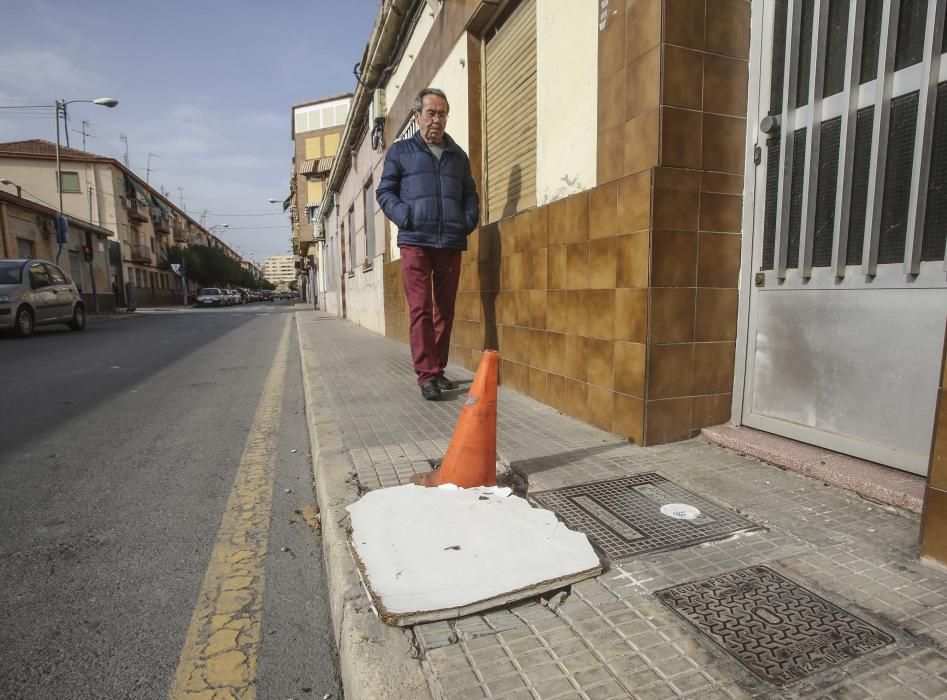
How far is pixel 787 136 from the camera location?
2.55 meters

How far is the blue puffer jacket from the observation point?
394cm

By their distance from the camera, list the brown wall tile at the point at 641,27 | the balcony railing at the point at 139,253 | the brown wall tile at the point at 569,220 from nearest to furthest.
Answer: the brown wall tile at the point at 641,27, the brown wall tile at the point at 569,220, the balcony railing at the point at 139,253

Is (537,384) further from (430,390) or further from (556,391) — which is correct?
(430,390)

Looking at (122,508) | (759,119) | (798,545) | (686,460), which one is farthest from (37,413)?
(759,119)

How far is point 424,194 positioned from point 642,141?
1.77 meters

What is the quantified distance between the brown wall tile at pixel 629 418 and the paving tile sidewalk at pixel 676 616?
0.27 ft

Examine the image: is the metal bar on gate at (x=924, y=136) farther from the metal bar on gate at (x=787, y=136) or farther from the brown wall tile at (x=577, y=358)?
the brown wall tile at (x=577, y=358)

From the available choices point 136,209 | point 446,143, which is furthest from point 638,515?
point 136,209

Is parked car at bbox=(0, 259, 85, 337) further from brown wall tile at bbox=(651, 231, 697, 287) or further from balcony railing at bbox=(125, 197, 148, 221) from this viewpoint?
balcony railing at bbox=(125, 197, 148, 221)

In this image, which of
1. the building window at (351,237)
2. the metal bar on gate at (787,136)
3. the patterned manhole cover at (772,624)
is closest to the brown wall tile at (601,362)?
the metal bar on gate at (787,136)

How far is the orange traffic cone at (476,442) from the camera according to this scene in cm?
218

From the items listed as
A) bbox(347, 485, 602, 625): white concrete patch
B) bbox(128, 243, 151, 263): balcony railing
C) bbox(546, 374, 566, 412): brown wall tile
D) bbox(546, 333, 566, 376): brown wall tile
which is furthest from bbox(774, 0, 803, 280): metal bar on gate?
bbox(128, 243, 151, 263): balcony railing

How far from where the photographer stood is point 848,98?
2234 mm

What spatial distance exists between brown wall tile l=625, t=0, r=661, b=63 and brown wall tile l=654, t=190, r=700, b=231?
2.52 ft
